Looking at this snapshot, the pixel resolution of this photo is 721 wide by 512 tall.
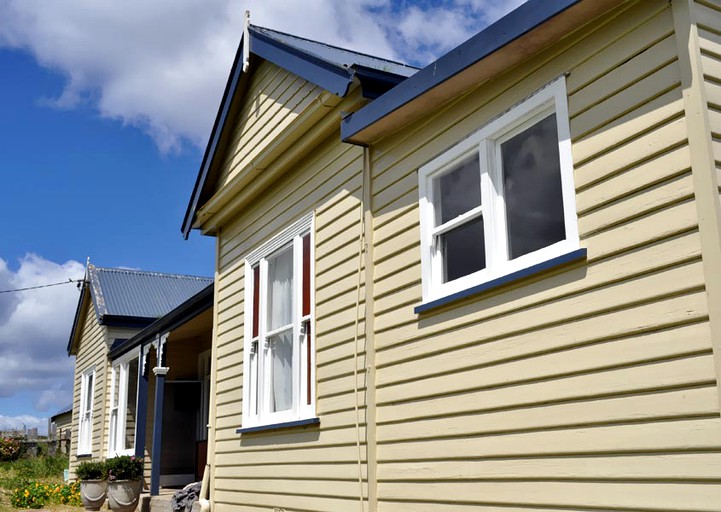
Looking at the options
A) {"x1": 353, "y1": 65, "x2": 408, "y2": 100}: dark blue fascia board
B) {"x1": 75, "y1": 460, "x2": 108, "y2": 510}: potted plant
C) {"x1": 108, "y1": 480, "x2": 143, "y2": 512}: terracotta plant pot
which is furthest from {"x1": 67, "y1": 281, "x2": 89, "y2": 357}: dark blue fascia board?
{"x1": 353, "y1": 65, "x2": 408, "y2": 100}: dark blue fascia board

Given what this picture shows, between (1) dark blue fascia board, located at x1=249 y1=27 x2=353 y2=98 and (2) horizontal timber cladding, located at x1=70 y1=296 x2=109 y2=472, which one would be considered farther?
(2) horizontal timber cladding, located at x1=70 y1=296 x2=109 y2=472

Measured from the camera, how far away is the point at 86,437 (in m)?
21.2

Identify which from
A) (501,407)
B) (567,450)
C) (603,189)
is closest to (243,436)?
(501,407)

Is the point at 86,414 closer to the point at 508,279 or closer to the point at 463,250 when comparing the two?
the point at 463,250

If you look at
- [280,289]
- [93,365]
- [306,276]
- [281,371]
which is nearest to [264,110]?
[280,289]

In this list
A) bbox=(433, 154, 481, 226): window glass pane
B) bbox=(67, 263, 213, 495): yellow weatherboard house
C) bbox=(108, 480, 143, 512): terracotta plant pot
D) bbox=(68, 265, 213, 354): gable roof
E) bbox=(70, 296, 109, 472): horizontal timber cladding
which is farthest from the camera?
bbox=(68, 265, 213, 354): gable roof

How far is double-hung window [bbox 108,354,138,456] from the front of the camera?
18016 mm

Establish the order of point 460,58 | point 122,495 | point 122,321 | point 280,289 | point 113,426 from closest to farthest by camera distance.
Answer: point 460,58 < point 280,289 < point 122,495 < point 113,426 < point 122,321

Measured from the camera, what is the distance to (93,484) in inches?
612

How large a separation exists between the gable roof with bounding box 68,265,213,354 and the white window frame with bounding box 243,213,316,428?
40.0 ft

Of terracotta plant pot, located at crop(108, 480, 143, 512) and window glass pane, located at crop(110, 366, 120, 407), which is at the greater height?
window glass pane, located at crop(110, 366, 120, 407)

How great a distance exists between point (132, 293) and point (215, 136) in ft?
41.3

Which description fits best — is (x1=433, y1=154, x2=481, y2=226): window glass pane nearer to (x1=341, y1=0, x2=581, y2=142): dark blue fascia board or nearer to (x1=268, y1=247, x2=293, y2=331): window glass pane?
(x1=341, y1=0, x2=581, y2=142): dark blue fascia board

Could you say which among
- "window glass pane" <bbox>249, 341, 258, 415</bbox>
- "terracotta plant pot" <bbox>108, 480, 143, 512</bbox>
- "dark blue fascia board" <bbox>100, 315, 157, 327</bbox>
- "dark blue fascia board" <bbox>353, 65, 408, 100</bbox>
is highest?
"dark blue fascia board" <bbox>100, 315, 157, 327</bbox>
